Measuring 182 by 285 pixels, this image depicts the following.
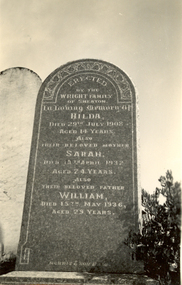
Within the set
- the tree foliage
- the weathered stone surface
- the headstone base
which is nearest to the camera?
the headstone base

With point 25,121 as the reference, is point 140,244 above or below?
below

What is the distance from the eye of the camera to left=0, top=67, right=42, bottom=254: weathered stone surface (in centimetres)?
611

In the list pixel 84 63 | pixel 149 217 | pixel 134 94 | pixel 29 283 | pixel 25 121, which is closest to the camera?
pixel 29 283

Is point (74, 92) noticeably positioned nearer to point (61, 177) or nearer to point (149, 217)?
point (61, 177)

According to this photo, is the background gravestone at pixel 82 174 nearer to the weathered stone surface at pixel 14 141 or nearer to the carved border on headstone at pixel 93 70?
the carved border on headstone at pixel 93 70

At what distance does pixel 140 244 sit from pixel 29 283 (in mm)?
1811

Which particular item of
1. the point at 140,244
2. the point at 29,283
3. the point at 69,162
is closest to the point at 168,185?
the point at 140,244

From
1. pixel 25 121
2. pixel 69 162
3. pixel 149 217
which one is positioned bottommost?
pixel 149 217

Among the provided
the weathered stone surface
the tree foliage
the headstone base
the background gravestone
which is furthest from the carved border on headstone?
the headstone base

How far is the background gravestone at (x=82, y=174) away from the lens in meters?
4.81

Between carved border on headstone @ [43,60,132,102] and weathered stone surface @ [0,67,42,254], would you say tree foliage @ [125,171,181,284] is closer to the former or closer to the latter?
carved border on headstone @ [43,60,132,102]

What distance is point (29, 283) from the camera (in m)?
4.27

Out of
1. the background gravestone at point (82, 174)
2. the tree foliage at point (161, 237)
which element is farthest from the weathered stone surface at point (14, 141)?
the tree foliage at point (161, 237)

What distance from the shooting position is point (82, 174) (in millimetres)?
5289
